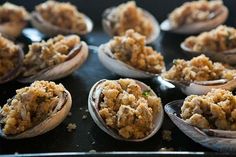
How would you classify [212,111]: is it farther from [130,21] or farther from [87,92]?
[130,21]

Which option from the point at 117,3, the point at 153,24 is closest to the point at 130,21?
the point at 153,24

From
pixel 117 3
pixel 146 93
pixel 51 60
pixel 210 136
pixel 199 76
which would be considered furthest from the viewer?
pixel 117 3

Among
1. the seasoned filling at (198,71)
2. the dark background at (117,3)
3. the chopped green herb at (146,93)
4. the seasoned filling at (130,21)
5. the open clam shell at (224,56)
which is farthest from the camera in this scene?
the dark background at (117,3)

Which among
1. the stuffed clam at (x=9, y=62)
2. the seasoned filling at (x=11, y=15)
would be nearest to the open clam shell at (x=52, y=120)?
the stuffed clam at (x=9, y=62)

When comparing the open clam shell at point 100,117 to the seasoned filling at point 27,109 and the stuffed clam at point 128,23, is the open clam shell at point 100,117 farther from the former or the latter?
the stuffed clam at point 128,23

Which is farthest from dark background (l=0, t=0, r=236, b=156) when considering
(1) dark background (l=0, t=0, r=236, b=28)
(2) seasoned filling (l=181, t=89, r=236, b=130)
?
(2) seasoned filling (l=181, t=89, r=236, b=130)

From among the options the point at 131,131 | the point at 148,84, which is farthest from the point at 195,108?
the point at 148,84

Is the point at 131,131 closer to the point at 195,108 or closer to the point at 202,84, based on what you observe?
the point at 195,108
